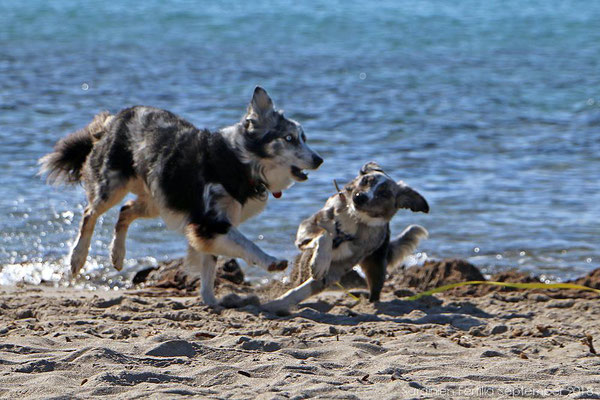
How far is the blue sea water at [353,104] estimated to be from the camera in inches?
385

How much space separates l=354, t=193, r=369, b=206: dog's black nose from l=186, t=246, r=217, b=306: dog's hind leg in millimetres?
1131

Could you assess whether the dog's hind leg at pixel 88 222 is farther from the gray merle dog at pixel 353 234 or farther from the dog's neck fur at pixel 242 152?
the gray merle dog at pixel 353 234

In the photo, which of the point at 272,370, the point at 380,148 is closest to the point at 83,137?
the point at 272,370

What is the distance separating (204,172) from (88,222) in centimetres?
116

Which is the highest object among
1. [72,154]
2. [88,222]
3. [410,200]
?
[72,154]

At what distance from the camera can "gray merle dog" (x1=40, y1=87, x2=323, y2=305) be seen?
694 cm

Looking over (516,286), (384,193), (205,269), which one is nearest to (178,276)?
(205,269)

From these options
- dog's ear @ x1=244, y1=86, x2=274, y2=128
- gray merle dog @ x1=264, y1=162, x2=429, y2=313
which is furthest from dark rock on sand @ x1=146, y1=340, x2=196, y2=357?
dog's ear @ x1=244, y1=86, x2=274, y2=128

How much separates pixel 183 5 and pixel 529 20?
12.6 metres

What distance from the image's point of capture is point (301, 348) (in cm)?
561

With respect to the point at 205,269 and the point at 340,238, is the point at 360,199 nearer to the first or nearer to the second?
the point at 340,238

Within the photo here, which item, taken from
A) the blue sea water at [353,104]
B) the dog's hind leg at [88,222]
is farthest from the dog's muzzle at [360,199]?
the blue sea water at [353,104]

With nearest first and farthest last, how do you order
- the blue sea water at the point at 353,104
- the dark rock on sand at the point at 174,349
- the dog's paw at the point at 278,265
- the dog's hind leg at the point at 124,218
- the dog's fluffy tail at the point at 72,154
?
the dark rock on sand at the point at 174,349 → the dog's paw at the point at 278,265 → the dog's hind leg at the point at 124,218 → the dog's fluffy tail at the point at 72,154 → the blue sea water at the point at 353,104

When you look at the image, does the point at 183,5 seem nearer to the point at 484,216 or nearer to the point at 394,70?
the point at 394,70
